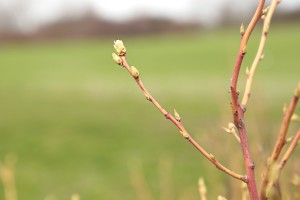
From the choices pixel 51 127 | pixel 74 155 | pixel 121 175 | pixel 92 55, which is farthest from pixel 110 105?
pixel 92 55

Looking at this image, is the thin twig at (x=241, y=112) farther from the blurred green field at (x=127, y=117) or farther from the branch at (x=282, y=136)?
the blurred green field at (x=127, y=117)

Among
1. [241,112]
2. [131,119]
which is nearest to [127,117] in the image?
[131,119]

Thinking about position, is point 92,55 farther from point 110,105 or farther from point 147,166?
point 147,166

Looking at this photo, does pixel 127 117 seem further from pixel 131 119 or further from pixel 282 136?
pixel 282 136

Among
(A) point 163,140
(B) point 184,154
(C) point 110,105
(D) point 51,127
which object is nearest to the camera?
(B) point 184,154

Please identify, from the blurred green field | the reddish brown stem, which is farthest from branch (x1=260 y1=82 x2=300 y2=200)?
the blurred green field

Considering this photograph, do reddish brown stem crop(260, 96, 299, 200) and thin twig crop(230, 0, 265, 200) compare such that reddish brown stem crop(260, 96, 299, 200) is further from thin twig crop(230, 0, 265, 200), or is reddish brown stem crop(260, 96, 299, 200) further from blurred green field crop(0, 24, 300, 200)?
blurred green field crop(0, 24, 300, 200)
